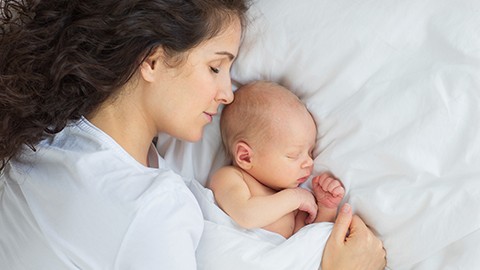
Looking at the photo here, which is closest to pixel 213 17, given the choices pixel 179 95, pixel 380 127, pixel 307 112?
pixel 179 95

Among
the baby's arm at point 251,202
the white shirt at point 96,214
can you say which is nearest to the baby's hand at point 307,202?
the baby's arm at point 251,202

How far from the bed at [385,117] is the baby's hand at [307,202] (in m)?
0.06

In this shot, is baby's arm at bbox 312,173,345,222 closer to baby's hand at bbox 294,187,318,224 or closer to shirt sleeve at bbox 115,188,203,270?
baby's hand at bbox 294,187,318,224

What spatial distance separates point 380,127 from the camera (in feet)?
4.41

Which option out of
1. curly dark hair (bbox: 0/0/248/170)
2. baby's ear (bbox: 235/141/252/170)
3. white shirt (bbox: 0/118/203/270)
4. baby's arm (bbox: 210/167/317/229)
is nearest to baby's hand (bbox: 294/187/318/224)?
baby's arm (bbox: 210/167/317/229)

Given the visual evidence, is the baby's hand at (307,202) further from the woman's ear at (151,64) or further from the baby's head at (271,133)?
the woman's ear at (151,64)

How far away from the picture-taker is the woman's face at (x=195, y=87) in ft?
4.33

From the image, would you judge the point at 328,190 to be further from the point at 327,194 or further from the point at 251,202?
the point at 251,202

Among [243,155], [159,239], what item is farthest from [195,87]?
[159,239]

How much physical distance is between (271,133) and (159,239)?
1.10ft

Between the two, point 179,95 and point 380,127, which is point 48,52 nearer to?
point 179,95

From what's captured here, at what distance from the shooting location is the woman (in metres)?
1.23

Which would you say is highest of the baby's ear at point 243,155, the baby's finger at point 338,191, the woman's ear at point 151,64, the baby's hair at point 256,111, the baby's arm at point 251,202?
the woman's ear at point 151,64

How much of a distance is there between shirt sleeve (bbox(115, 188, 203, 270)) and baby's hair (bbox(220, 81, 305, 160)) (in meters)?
0.24
